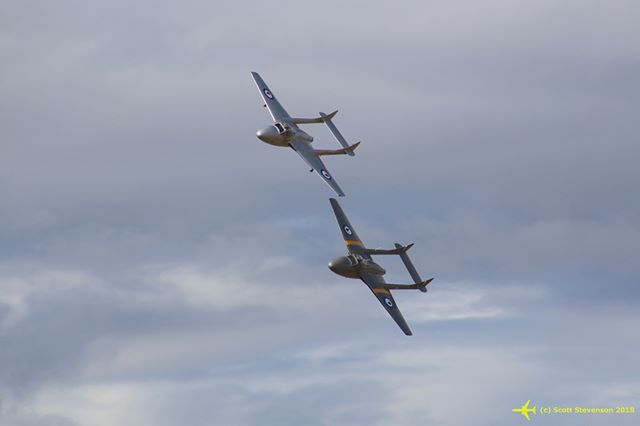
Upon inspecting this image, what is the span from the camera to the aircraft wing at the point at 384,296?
190375 mm

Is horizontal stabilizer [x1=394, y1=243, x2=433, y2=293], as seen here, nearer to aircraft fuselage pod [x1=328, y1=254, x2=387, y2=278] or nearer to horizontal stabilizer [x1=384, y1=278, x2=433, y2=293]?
horizontal stabilizer [x1=384, y1=278, x2=433, y2=293]

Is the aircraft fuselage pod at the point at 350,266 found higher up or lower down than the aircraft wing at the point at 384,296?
higher up

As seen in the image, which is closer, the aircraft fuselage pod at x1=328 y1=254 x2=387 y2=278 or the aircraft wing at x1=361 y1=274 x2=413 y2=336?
the aircraft wing at x1=361 y1=274 x2=413 y2=336

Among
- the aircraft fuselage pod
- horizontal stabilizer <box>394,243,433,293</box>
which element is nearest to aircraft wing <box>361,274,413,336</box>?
the aircraft fuselage pod

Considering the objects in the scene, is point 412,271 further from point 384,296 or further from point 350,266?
point 350,266

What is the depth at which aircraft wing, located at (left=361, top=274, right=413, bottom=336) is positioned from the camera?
625 feet

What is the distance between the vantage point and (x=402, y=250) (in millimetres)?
199000

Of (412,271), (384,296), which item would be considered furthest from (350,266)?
(412,271)

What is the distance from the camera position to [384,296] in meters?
194

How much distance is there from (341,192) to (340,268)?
12281mm

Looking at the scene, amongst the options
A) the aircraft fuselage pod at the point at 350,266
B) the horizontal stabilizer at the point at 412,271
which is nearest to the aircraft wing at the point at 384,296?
the aircraft fuselage pod at the point at 350,266

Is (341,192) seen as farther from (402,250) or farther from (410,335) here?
(410,335)

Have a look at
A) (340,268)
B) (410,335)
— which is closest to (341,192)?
(340,268)

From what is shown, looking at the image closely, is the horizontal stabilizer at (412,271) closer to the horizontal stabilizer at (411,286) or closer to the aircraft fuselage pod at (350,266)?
the horizontal stabilizer at (411,286)
